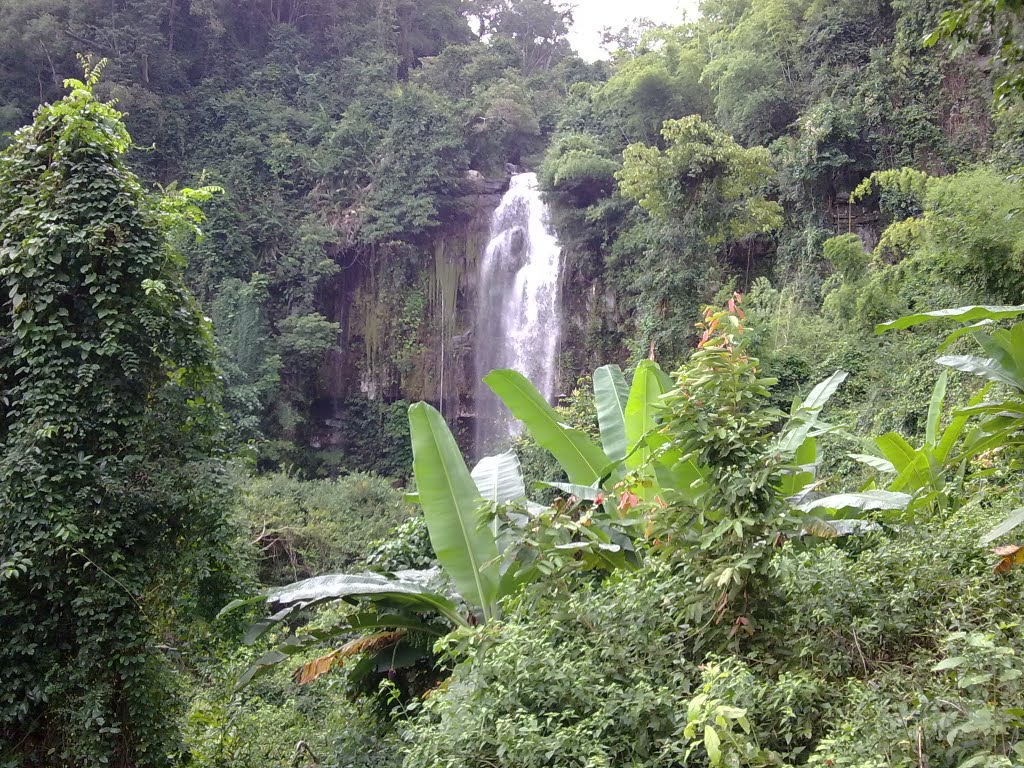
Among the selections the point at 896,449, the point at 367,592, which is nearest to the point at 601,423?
the point at 896,449

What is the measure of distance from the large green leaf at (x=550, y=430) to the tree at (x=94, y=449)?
1750mm

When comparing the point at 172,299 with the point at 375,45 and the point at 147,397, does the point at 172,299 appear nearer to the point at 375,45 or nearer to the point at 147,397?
the point at 147,397

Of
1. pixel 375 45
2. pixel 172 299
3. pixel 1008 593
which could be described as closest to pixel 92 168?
pixel 172 299

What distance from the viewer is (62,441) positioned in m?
3.89

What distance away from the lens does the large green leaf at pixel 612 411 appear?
4809 mm

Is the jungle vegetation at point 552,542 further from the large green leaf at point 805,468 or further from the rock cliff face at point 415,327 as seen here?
Answer: the rock cliff face at point 415,327

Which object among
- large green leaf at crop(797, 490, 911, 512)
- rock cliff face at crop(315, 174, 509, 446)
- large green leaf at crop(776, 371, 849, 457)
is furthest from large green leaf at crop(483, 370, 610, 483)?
rock cliff face at crop(315, 174, 509, 446)

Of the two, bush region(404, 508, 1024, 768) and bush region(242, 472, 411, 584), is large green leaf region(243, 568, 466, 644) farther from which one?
bush region(242, 472, 411, 584)

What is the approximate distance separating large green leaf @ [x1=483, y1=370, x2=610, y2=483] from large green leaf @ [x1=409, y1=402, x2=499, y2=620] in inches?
23.2

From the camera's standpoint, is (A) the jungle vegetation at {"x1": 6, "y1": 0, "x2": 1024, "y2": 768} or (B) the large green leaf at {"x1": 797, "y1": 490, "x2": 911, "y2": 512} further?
(B) the large green leaf at {"x1": 797, "y1": 490, "x2": 911, "y2": 512}

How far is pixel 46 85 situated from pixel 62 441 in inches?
752

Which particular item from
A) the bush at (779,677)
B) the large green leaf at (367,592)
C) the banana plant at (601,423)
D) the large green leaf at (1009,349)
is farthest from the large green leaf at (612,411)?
the large green leaf at (1009,349)

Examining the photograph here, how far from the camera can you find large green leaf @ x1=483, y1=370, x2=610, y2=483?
15.4 ft

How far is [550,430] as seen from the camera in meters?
4.73
